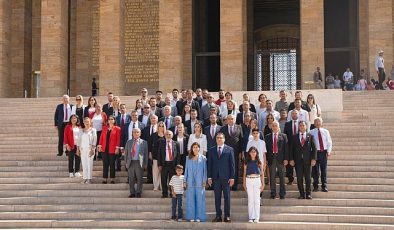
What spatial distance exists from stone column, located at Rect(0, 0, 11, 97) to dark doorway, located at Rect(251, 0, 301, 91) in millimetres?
12160

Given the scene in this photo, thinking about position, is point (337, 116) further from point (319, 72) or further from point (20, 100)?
point (20, 100)

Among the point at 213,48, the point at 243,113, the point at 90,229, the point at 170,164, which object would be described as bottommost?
the point at 90,229

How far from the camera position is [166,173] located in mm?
10961

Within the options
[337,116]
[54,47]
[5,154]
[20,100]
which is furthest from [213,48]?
[5,154]

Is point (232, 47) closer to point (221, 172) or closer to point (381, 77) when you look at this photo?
point (381, 77)

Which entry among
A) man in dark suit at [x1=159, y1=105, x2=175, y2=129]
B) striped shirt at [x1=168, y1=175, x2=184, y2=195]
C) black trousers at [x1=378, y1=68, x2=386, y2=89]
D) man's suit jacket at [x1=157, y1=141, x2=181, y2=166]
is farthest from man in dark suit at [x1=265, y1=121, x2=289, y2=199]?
black trousers at [x1=378, y1=68, x2=386, y2=89]

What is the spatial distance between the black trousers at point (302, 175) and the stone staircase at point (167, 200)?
0.23m

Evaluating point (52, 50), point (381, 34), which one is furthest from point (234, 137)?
point (52, 50)

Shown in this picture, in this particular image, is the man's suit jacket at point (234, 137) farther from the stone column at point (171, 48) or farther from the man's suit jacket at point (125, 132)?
the stone column at point (171, 48)

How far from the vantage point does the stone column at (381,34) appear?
23.4 meters

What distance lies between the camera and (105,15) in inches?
1012

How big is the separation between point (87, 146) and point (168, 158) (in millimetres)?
1953

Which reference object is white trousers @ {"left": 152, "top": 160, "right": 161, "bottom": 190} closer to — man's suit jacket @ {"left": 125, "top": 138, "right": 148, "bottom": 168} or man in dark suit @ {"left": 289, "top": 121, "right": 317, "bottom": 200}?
man's suit jacket @ {"left": 125, "top": 138, "right": 148, "bottom": 168}

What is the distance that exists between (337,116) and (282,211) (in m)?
6.32
